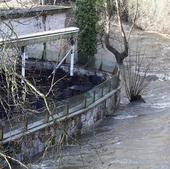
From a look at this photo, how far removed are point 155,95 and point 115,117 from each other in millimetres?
4732

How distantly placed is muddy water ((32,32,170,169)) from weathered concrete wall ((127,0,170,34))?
12.4m

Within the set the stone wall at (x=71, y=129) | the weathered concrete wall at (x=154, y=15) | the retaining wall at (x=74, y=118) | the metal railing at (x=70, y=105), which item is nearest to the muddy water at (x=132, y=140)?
the stone wall at (x=71, y=129)

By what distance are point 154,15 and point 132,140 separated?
24.7 meters

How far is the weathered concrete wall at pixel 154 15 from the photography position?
43.3 meters

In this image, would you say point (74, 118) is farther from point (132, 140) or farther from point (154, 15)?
point (154, 15)

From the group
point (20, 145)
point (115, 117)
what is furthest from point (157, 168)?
point (115, 117)

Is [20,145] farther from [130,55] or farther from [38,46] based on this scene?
[130,55]

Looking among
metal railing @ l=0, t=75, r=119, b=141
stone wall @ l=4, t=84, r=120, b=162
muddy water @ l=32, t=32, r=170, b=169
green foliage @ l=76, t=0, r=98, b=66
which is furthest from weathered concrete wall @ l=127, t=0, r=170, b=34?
metal railing @ l=0, t=75, r=119, b=141

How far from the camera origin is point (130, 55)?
36031mm

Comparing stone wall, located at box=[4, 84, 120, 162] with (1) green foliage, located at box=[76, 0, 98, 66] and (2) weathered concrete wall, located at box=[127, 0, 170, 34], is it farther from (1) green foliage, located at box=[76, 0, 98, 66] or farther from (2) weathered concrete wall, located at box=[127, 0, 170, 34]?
(2) weathered concrete wall, located at box=[127, 0, 170, 34]

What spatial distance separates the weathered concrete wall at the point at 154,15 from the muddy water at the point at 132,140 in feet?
40.6

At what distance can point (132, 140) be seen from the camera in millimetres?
20641

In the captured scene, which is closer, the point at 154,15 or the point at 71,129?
the point at 71,129

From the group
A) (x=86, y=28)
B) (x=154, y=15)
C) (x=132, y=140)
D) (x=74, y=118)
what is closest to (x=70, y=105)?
(x=74, y=118)
